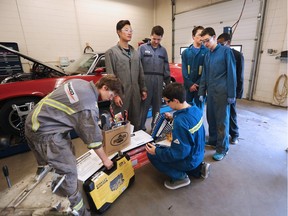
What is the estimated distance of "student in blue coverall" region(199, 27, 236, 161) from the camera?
1923mm

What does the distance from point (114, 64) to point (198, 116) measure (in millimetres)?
1235

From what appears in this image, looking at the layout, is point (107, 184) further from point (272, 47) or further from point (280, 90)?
point (272, 47)

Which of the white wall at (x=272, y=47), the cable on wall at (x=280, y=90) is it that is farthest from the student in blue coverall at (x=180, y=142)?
the white wall at (x=272, y=47)

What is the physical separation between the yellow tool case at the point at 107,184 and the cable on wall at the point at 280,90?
4107 millimetres

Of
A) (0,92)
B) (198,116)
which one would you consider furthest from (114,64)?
(0,92)

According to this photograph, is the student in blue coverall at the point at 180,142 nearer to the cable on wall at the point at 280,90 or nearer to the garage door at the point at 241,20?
the cable on wall at the point at 280,90

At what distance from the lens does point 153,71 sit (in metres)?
2.57

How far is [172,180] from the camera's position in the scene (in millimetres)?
1747

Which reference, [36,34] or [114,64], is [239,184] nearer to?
[114,64]

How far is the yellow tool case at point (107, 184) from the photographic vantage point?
1363mm

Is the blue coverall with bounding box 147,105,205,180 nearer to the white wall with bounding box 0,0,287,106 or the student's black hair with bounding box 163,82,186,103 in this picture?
the student's black hair with bounding box 163,82,186,103

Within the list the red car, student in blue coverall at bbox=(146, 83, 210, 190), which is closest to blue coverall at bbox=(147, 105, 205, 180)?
student in blue coverall at bbox=(146, 83, 210, 190)

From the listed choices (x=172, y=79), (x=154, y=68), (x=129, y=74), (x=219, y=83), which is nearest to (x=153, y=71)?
(x=154, y=68)

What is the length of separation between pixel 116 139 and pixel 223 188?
1142 mm
